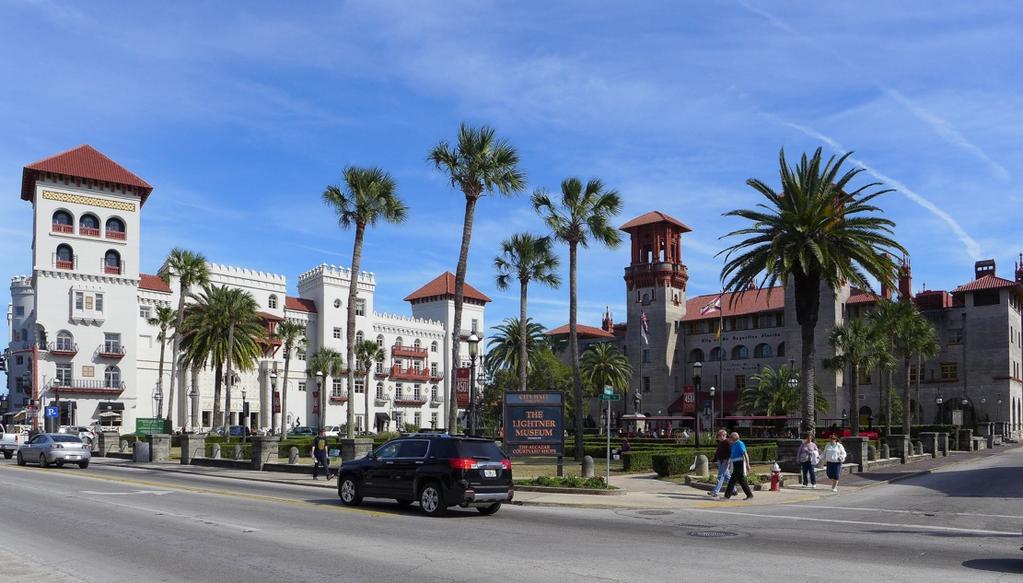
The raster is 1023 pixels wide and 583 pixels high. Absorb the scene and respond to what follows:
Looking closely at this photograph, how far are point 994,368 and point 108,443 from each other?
248ft

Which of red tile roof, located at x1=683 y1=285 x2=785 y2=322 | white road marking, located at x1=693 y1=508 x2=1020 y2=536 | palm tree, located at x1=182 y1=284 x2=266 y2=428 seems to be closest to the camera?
white road marking, located at x1=693 y1=508 x2=1020 y2=536

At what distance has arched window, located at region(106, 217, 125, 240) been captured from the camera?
3110 inches

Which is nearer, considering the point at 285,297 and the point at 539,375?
the point at 539,375

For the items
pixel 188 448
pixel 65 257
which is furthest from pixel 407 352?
pixel 188 448

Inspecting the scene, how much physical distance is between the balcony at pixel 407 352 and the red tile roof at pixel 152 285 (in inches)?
1054

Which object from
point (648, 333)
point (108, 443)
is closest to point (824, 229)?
point (108, 443)

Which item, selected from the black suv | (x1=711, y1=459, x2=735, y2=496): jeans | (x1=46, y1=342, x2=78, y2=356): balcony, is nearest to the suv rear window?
the black suv

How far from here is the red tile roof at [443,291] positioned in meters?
110

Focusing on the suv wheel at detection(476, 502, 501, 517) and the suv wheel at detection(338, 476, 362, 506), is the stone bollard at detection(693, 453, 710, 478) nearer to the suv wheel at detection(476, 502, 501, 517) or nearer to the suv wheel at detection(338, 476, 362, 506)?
the suv wheel at detection(476, 502, 501, 517)

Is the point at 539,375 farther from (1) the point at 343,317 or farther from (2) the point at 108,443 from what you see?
A: (2) the point at 108,443

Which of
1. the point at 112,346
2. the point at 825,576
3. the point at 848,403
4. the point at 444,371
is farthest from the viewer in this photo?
the point at 444,371

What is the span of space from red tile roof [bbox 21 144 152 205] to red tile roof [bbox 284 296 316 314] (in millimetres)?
18311

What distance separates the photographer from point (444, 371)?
10556 centimetres

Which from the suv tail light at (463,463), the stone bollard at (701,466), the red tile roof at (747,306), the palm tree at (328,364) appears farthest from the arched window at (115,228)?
the suv tail light at (463,463)
